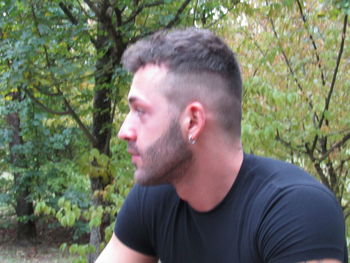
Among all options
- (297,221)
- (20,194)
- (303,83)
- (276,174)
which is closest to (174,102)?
(276,174)

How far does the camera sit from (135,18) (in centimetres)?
438

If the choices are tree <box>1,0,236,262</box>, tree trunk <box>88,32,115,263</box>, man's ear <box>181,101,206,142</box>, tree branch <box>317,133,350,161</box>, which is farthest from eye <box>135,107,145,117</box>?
tree trunk <box>88,32,115,263</box>

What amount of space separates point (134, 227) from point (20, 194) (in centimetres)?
964

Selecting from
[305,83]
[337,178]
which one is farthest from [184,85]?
[337,178]

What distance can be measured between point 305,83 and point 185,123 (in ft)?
6.56

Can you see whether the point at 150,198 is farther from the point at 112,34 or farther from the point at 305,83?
the point at 112,34

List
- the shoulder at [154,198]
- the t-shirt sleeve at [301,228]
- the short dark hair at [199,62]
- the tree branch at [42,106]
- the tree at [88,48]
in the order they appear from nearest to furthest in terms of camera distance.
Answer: the t-shirt sleeve at [301,228] → the short dark hair at [199,62] → the shoulder at [154,198] → the tree at [88,48] → the tree branch at [42,106]

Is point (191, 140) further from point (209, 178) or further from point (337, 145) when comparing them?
point (337, 145)

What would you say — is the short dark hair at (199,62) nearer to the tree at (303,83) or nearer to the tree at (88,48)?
the tree at (303,83)

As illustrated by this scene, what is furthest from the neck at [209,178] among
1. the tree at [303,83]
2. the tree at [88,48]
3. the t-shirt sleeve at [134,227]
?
the tree at [88,48]

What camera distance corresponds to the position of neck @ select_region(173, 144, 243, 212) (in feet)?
4.60

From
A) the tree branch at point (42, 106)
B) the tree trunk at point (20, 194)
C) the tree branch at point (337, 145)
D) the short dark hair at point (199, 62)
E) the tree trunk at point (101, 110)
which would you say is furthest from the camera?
the tree trunk at point (20, 194)

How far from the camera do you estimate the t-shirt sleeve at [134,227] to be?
1.60 meters

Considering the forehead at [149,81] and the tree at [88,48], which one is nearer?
the forehead at [149,81]
